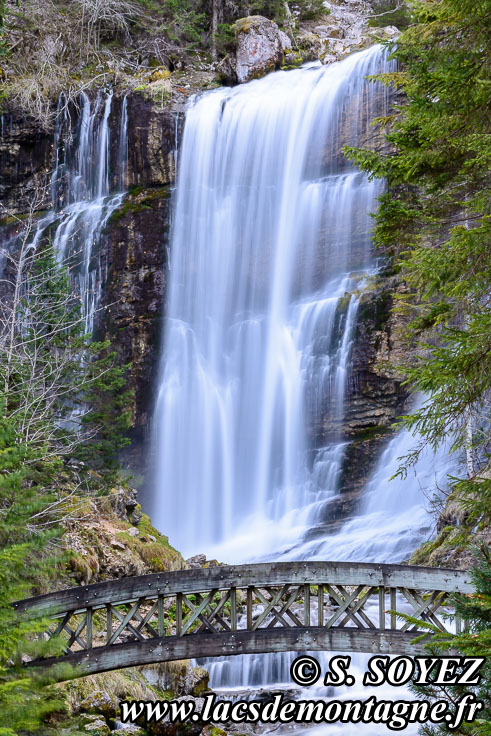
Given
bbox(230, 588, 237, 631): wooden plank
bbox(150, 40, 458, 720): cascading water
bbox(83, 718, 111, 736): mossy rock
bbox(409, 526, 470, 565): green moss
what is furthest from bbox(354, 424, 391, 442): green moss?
bbox(83, 718, 111, 736): mossy rock

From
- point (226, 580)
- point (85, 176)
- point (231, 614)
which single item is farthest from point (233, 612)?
point (85, 176)

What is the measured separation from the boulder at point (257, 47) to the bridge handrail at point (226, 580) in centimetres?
3012

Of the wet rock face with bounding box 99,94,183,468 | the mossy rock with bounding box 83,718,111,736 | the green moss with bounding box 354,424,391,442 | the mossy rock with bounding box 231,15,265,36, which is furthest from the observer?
the mossy rock with bounding box 231,15,265,36

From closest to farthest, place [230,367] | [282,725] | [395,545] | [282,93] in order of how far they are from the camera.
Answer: [282,725], [395,545], [230,367], [282,93]

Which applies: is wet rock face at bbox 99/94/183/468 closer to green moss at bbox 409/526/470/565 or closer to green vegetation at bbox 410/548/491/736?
green moss at bbox 409/526/470/565

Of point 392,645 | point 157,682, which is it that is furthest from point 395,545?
point 392,645

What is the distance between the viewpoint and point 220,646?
1058cm

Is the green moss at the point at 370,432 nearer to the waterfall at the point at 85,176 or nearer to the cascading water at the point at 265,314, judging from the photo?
the cascading water at the point at 265,314

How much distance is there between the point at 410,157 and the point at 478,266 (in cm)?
199

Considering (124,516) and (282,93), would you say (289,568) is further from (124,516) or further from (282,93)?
(282,93)

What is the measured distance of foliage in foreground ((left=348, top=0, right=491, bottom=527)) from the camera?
27.2 feet

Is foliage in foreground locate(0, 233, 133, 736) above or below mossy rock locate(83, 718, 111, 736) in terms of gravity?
above

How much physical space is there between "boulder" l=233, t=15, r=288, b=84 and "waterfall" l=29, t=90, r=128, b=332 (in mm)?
6328

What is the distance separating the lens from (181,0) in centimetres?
3966
